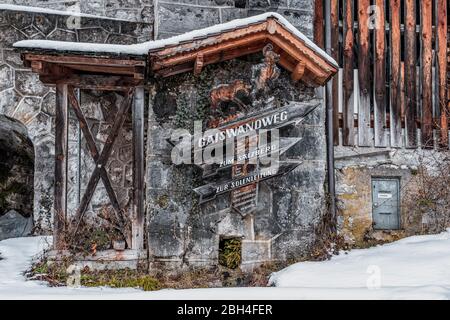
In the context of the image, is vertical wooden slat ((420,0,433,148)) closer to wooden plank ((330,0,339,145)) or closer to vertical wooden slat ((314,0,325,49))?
wooden plank ((330,0,339,145))

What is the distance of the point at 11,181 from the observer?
A: 38.8 feet

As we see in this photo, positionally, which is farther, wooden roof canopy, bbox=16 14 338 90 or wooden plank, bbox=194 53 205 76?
wooden plank, bbox=194 53 205 76

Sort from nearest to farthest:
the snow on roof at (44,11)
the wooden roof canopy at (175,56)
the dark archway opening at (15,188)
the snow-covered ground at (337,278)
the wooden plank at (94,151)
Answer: the snow-covered ground at (337,278), the wooden roof canopy at (175,56), the wooden plank at (94,151), the snow on roof at (44,11), the dark archway opening at (15,188)

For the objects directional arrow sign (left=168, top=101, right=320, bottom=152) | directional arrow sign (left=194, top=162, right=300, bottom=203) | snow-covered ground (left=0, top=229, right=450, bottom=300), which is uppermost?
directional arrow sign (left=168, top=101, right=320, bottom=152)

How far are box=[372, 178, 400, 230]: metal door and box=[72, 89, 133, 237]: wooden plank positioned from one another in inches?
177

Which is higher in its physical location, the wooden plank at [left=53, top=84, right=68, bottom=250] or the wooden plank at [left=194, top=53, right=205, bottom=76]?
the wooden plank at [left=194, top=53, right=205, bottom=76]

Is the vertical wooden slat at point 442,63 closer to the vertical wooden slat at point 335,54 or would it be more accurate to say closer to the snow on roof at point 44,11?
the vertical wooden slat at point 335,54

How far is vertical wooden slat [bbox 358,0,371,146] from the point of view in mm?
10477

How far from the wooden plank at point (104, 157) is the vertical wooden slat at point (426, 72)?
5183 millimetres

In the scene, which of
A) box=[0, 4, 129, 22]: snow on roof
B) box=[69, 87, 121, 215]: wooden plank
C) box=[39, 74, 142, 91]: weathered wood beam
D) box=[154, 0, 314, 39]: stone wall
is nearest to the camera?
box=[69, 87, 121, 215]: wooden plank

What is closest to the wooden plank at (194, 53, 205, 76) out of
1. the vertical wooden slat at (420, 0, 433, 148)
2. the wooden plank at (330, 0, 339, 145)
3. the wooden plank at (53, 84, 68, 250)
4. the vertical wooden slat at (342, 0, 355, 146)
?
the wooden plank at (53, 84, 68, 250)

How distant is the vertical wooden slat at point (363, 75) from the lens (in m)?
10.5

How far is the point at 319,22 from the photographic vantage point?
412 inches

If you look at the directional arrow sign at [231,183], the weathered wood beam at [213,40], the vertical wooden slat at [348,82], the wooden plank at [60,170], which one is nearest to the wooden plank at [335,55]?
the vertical wooden slat at [348,82]
